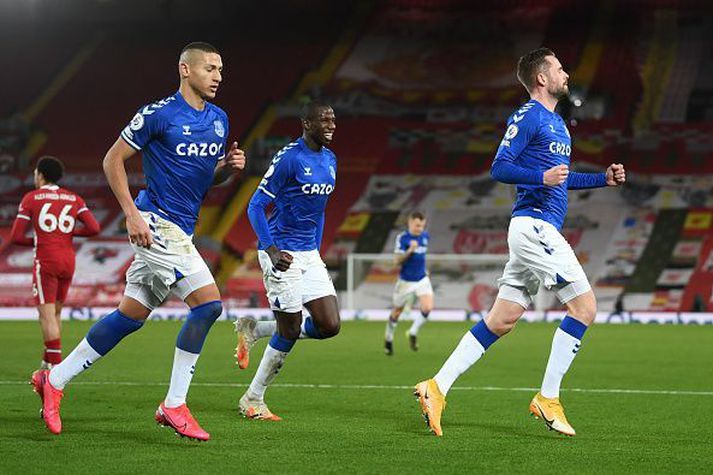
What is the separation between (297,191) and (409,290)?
26.6ft

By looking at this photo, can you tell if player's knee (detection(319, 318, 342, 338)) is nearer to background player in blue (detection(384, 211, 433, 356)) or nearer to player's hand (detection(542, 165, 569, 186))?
player's hand (detection(542, 165, 569, 186))

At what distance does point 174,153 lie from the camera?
6938mm

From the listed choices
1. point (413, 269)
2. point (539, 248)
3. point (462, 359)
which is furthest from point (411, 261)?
point (539, 248)

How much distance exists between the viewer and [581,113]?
31484 mm

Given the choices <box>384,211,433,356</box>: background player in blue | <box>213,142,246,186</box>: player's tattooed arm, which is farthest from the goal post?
<box>213,142,246,186</box>: player's tattooed arm

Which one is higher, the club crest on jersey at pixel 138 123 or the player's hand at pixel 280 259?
the club crest on jersey at pixel 138 123

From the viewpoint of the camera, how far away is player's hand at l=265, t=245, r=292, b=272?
785cm

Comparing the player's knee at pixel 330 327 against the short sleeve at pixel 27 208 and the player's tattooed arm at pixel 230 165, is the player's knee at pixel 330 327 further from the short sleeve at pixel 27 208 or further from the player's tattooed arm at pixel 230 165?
the short sleeve at pixel 27 208

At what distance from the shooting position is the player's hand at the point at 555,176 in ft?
23.4

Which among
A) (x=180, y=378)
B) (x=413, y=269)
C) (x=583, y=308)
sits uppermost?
(x=583, y=308)

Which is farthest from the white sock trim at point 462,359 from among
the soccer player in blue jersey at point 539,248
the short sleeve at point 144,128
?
the short sleeve at point 144,128

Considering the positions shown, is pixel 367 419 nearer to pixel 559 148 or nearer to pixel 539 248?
pixel 539 248

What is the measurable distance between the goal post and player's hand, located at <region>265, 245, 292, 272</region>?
1770cm

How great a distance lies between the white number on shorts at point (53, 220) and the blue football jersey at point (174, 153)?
165 inches
